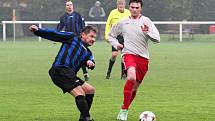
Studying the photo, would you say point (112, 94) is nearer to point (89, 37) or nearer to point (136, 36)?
point (136, 36)

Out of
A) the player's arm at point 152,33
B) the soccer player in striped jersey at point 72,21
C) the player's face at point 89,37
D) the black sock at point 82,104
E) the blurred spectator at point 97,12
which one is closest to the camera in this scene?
the black sock at point 82,104

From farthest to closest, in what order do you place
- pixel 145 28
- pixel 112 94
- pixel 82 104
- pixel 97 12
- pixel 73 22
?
pixel 97 12
pixel 73 22
pixel 112 94
pixel 145 28
pixel 82 104

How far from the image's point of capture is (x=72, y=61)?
9.50 metres

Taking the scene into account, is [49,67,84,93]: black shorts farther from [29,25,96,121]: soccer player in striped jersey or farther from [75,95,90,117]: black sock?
[75,95,90,117]: black sock

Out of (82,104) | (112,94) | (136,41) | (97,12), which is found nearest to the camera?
(82,104)

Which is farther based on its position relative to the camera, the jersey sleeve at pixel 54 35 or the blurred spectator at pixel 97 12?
the blurred spectator at pixel 97 12

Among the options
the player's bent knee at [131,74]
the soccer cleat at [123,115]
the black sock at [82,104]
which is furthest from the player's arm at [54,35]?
the soccer cleat at [123,115]

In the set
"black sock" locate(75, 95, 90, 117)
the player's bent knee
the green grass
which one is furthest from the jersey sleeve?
the green grass

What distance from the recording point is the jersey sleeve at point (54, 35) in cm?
931

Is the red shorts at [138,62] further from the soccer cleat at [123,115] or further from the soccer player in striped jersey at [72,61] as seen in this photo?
the soccer player in striped jersey at [72,61]

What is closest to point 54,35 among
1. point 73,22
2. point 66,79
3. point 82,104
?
point 66,79

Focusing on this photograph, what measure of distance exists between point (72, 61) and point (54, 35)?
453 mm

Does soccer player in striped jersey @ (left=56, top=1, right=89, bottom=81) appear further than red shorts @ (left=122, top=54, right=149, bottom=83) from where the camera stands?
Yes

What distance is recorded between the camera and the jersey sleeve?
9306 mm
